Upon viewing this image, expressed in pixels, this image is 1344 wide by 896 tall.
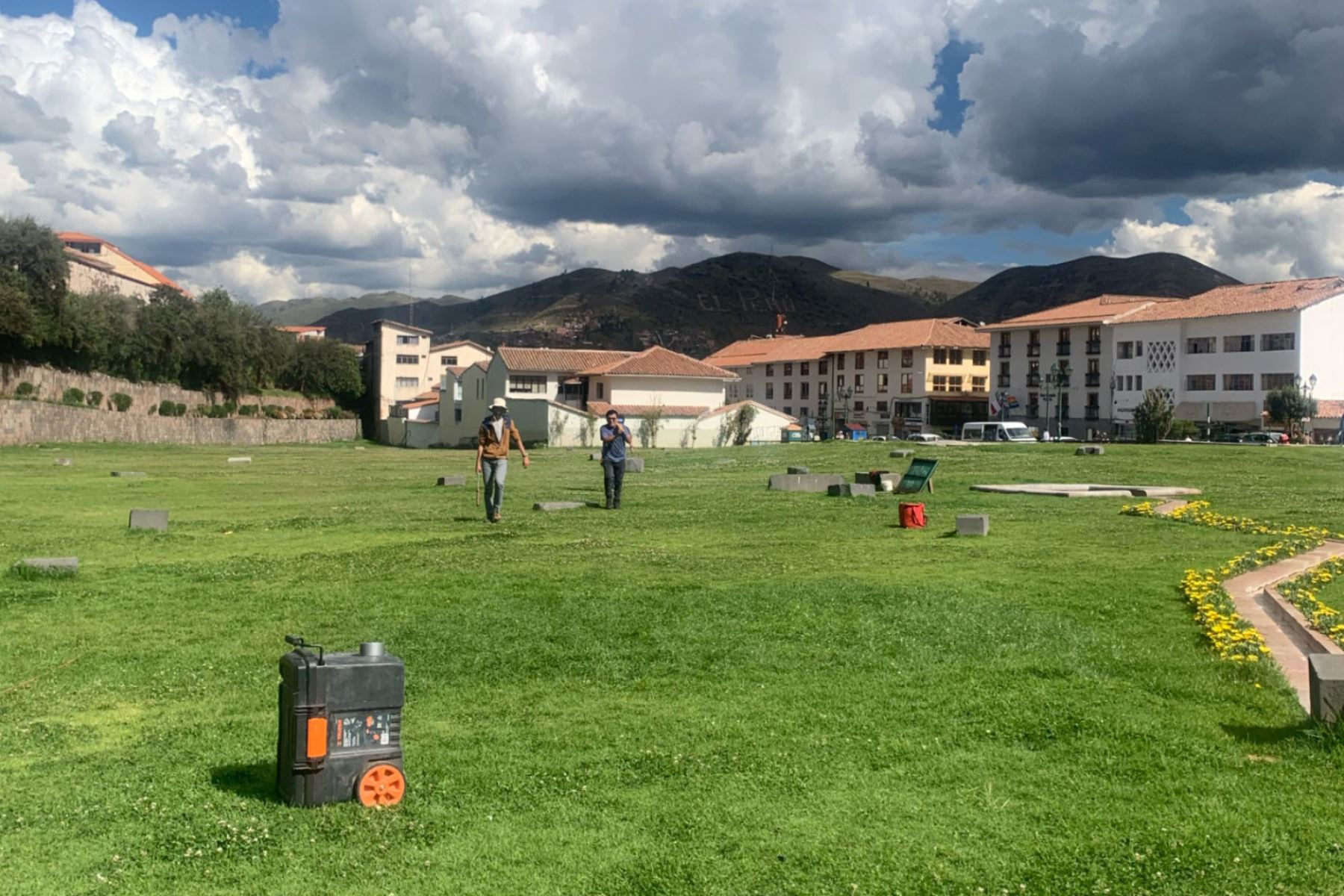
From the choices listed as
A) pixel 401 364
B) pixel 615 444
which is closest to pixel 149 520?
pixel 615 444

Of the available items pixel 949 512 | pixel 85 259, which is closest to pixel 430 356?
pixel 85 259

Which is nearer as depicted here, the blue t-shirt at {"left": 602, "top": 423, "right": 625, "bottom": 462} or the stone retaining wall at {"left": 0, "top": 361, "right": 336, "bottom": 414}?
the blue t-shirt at {"left": 602, "top": 423, "right": 625, "bottom": 462}

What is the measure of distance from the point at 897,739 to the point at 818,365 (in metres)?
120

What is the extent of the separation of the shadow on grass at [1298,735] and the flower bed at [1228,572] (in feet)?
5.79

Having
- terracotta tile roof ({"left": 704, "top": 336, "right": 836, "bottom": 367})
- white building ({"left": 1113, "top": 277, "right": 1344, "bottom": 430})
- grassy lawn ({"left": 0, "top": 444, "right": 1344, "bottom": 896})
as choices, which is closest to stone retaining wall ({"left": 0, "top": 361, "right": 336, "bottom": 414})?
terracotta tile roof ({"left": 704, "top": 336, "right": 836, "bottom": 367})

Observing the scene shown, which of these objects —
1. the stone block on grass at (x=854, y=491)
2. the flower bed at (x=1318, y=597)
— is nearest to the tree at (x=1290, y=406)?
the stone block on grass at (x=854, y=491)

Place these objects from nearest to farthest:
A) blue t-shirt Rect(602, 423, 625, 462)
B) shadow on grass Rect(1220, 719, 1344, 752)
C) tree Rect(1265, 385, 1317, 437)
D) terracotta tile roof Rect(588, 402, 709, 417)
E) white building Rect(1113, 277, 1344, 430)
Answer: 1. shadow on grass Rect(1220, 719, 1344, 752)
2. blue t-shirt Rect(602, 423, 625, 462)
3. tree Rect(1265, 385, 1317, 437)
4. white building Rect(1113, 277, 1344, 430)
5. terracotta tile roof Rect(588, 402, 709, 417)

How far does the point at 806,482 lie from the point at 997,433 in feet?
149

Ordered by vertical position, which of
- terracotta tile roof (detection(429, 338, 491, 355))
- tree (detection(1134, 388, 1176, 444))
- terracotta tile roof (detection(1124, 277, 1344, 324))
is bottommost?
tree (detection(1134, 388, 1176, 444))

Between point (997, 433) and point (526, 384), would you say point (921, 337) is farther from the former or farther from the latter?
point (997, 433)

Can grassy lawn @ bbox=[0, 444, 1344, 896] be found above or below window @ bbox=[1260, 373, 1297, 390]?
below

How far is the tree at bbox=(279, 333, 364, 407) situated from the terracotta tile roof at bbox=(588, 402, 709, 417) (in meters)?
32.7

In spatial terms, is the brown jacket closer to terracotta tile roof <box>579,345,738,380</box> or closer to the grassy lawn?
the grassy lawn

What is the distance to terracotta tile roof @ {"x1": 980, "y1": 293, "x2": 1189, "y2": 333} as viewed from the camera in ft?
319
